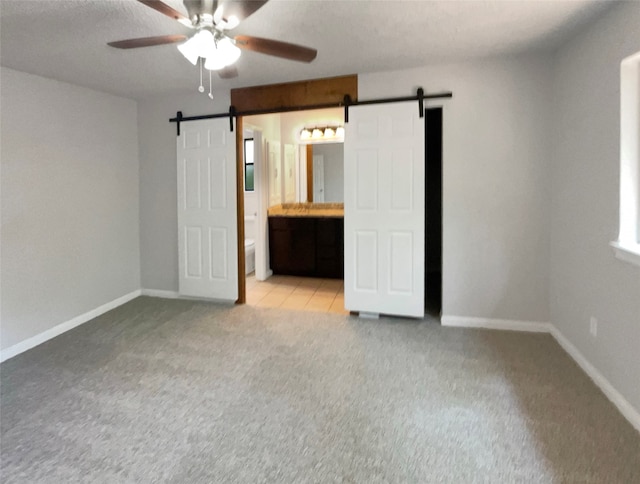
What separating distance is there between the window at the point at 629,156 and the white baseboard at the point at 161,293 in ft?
13.6

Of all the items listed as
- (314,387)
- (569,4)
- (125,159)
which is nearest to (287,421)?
(314,387)

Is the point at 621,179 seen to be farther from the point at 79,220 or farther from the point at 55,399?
the point at 79,220

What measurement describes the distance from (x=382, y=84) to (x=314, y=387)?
2.67 meters

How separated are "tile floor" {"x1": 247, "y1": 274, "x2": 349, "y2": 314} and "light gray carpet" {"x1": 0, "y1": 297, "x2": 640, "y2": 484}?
767mm

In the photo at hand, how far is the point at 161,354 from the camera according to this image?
3111 millimetres

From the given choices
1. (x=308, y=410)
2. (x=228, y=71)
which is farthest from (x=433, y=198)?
(x=308, y=410)

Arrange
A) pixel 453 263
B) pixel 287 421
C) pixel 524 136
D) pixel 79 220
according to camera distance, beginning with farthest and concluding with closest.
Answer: pixel 79 220 → pixel 453 263 → pixel 524 136 → pixel 287 421

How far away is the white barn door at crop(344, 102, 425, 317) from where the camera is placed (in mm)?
3596

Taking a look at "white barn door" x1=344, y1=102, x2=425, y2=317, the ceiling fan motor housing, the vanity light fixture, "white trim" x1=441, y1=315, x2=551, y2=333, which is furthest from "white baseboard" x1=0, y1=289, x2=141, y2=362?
"white trim" x1=441, y1=315, x2=551, y2=333

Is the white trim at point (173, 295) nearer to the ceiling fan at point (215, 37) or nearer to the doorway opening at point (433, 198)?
the doorway opening at point (433, 198)

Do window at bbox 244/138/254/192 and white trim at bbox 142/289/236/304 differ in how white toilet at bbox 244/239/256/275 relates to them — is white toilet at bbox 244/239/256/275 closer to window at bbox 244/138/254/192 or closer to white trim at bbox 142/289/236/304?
window at bbox 244/138/254/192

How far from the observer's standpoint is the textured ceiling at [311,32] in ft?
7.55

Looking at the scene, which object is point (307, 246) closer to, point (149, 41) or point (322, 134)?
point (322, 134)

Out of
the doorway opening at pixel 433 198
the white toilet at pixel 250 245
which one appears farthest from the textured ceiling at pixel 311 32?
the white toilet at pixel 250 245
